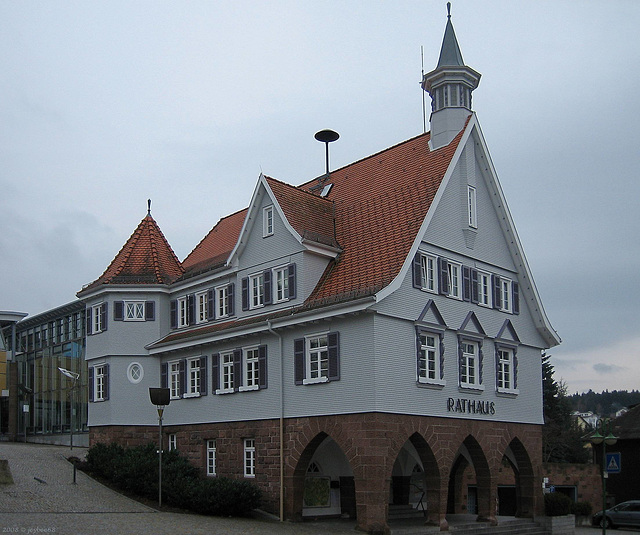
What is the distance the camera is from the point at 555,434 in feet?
221

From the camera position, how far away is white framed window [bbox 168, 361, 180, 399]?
35.4 metres

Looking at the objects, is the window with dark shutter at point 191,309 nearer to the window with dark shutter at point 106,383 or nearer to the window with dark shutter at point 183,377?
the window with dark shutter at point 183,377

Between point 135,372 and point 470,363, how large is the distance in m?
14.5

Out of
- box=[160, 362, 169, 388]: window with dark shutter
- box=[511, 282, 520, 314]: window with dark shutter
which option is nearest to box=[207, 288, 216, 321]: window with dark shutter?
box=[160, 362, 169, 388]: window with dark shutter

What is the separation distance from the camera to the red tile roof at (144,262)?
38.1m

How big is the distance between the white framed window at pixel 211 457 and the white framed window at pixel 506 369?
10.9m

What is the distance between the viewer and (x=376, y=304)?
26469mm

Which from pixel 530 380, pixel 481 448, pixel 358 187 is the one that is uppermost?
pixel 358 187

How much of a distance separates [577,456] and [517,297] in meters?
40.5

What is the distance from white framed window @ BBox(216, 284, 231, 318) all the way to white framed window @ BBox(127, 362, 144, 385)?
4976 millimetres

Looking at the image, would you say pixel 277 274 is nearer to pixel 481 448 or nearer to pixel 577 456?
pixel 481 448

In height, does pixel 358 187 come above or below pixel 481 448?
above

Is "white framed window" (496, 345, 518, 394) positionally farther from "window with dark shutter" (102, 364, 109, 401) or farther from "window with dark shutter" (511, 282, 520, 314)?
"window with dark shutter" (102, 364, 109, 401)

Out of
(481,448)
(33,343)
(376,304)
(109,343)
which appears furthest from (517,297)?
(33,343)
